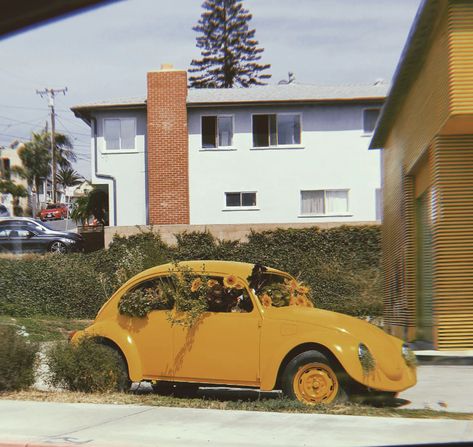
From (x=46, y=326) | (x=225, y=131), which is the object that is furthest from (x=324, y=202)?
(x=46, y=326)

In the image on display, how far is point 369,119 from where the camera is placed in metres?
34.5

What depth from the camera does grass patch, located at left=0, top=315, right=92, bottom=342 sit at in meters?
21.3

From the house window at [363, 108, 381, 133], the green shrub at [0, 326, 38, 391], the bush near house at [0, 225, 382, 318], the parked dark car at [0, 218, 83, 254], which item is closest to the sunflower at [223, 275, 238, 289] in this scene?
the green shrub at [0, 326, 38, 391]

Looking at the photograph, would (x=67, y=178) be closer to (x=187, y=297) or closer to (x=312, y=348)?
(x=187, y=297)

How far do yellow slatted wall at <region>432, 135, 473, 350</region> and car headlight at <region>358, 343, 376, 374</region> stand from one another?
5549 millimetres

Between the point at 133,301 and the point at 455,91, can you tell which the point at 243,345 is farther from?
the point at 455,91

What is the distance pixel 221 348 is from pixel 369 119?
26.4m

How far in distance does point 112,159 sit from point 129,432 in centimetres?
2845

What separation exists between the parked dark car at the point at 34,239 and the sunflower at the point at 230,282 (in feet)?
80.6

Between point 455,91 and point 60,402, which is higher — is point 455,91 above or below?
above

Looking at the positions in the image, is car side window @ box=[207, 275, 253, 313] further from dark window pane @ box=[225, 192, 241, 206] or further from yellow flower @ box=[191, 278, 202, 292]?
dark window pane @ box=[225, 192, 241, 206]

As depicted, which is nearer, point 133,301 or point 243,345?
point 243,345

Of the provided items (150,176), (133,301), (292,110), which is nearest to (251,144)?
→ (292,110)

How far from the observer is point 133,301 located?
32.6 ft
